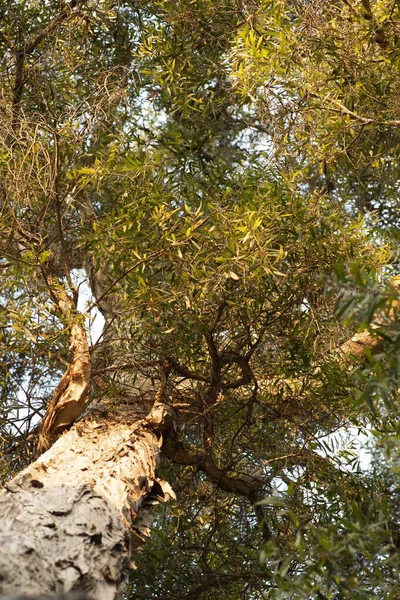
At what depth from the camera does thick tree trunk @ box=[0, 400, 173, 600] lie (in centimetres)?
266

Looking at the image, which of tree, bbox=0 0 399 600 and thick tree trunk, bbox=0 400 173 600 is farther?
tree, bbox=0 0 399 600

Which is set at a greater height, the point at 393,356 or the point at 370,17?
the point at 370,17

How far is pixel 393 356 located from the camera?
8.65 ft

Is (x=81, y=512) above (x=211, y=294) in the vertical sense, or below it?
below

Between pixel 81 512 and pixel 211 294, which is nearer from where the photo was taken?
pixel 81 512

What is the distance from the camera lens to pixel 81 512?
3121mm

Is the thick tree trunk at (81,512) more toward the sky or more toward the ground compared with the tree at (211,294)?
more toward the ground

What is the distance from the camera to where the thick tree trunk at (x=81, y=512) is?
266 cm

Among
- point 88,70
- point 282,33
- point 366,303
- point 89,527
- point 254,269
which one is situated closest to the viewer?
point 366,303

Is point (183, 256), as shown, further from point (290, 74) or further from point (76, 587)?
point (76, 587)

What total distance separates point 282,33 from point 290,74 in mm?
355

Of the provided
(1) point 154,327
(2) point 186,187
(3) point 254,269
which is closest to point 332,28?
(2) point 186,187

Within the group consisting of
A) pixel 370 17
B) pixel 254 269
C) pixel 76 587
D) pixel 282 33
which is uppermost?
pixel 370 17

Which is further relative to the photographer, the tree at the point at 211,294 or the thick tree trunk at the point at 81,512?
the tree at the point at 211,294
